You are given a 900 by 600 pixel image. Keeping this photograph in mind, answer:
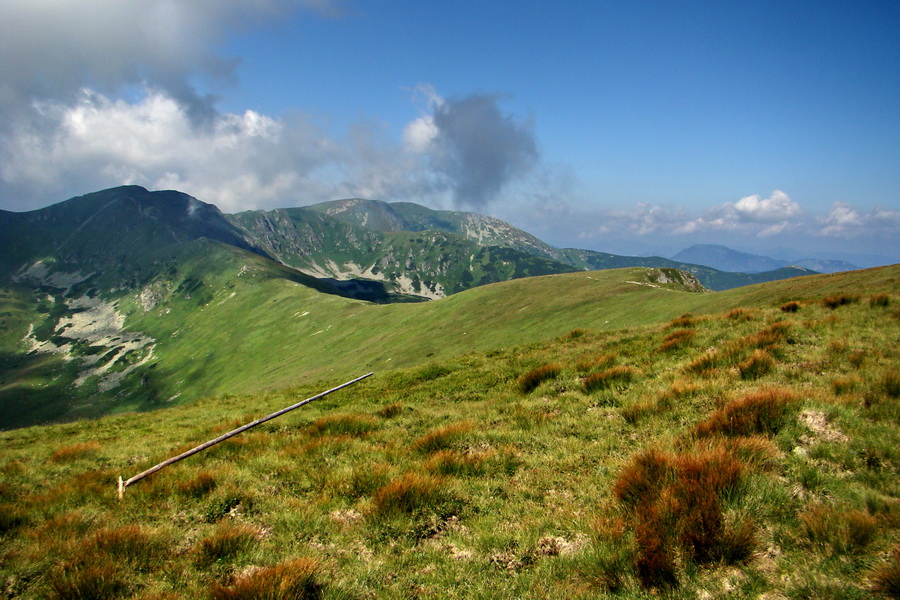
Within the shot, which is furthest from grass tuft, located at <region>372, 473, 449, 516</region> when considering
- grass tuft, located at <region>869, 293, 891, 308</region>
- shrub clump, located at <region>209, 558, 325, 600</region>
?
grass tuft, located at <region>869, 293, 891, 308</region>

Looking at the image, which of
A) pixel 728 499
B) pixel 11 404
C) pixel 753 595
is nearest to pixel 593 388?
pixel 728 499

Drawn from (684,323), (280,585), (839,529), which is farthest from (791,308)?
(280,585)

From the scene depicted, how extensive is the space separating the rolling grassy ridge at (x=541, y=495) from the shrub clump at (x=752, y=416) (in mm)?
37

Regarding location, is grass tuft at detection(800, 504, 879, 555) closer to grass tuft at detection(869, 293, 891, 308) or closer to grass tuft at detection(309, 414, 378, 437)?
grass tuft at detection(309, 414, 378, 437)

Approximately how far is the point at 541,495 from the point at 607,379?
22.3ft

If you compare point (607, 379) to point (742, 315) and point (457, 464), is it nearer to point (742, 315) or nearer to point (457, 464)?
point (457, 464)

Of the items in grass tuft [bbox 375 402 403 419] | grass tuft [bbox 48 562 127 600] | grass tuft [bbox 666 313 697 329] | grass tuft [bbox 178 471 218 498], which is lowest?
grass tuft [bbox 375 402 403 419]

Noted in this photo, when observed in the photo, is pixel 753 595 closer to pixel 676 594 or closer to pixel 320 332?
pixel 676 594

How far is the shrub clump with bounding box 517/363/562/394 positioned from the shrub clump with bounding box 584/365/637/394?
2.31 meters

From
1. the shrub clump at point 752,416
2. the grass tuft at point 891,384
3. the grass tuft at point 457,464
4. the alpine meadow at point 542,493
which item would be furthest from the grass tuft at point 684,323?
the grass tuft at point 457,464

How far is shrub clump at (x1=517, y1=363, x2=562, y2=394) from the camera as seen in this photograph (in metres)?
15.0

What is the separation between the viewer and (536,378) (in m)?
15.3

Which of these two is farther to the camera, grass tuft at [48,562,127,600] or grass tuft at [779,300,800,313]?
grass tuft at [779,300,800,313]

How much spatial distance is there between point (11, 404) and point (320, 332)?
182 m
